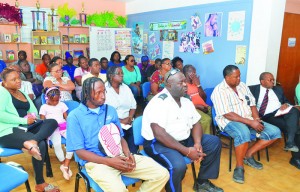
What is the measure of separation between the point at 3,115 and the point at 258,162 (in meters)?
2.87

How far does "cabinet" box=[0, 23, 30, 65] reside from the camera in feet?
20.3

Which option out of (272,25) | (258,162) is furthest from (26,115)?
(272,25)

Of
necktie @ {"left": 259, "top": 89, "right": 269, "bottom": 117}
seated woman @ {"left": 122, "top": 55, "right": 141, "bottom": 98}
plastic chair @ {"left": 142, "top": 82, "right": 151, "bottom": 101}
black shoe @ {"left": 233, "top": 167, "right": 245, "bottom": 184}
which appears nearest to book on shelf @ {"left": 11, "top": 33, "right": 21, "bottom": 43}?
seated woman @ {"left": 122, "top": 55, "right": 141, "bottom": 98}

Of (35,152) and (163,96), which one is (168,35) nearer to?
(163,96)

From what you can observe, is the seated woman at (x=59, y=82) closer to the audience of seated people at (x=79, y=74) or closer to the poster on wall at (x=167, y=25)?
the audience of seated people at (x=79, y=74)

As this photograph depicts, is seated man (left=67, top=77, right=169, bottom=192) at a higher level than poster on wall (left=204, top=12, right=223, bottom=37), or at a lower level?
lower

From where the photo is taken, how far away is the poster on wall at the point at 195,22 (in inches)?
202

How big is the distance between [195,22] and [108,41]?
261 cm

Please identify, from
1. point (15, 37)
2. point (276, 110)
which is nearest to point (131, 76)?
point (276, 110)

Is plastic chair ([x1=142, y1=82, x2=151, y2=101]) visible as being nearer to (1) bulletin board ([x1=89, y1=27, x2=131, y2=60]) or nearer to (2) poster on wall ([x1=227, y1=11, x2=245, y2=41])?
(2) poster on wall ([x1=227, y1=11, x2=245, y2=41])

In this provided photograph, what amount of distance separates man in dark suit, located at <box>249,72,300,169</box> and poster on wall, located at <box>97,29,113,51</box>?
4.20 metres

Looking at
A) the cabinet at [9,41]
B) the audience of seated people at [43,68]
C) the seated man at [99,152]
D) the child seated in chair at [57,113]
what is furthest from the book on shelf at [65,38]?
the seated man at [99,152]

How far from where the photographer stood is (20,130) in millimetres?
2666

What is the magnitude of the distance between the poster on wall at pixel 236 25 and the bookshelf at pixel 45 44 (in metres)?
4.10
